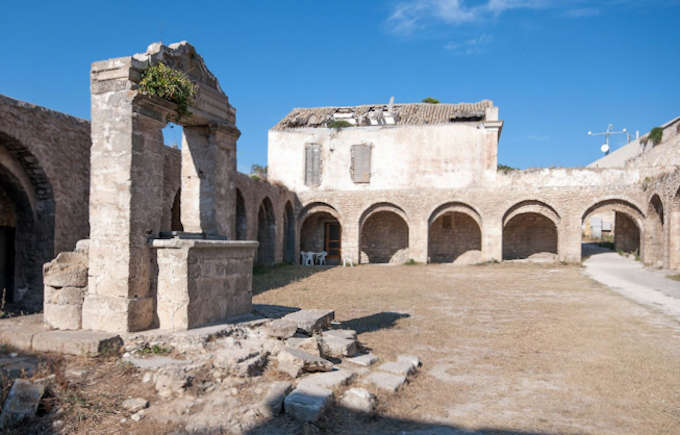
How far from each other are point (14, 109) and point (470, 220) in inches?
690

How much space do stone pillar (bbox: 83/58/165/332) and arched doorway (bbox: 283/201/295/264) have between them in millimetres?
15628

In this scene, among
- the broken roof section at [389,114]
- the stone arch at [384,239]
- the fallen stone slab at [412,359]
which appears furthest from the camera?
the stone arch at [384,239]

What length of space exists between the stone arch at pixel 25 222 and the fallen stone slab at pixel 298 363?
267 inches

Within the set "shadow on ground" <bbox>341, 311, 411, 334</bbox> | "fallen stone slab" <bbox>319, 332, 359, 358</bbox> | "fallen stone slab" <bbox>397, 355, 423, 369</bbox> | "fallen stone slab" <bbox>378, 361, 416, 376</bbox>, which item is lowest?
"shadow on ground" <bbox>341, 311, 411, 334</bbox>

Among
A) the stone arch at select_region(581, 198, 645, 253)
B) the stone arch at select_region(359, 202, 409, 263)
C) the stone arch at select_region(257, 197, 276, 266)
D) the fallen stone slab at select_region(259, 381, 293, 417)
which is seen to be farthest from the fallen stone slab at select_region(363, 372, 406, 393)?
the stone arch at select_region(359, 202, 409, 263)

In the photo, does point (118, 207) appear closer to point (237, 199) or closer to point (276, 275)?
point (237, 199)

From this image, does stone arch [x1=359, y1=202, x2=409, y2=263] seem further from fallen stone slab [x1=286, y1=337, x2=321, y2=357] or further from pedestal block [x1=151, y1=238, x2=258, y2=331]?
fallen stone slab [x1=286, y1=337, x2=321, y2=357]

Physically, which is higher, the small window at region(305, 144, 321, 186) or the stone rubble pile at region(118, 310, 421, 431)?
the small window at region(305, 144, 321, 186)

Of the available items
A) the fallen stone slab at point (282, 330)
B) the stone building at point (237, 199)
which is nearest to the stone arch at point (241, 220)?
the stone building at point (237, 199)

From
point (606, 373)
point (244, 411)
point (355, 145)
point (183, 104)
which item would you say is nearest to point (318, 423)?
point (244, 411)

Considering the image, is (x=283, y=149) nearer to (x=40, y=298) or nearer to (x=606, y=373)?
(x=40, y=298)

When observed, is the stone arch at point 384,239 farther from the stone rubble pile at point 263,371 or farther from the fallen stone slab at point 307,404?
the fallen stone slab at point 307,404

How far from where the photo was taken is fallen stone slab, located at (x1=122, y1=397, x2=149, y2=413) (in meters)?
3.49

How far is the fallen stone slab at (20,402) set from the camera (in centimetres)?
312
